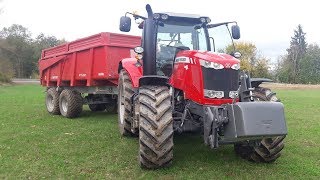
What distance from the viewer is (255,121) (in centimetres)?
522

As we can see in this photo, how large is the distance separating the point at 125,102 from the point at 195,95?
6.92 feet

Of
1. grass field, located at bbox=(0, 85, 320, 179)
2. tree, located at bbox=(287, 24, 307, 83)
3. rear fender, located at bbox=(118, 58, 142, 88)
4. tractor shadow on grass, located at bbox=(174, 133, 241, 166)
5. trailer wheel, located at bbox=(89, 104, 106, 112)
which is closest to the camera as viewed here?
grass field, located at bbox=(0, 85, 320, 179)

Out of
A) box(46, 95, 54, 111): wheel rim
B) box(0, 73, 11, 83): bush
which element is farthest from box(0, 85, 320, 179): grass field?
box(0, 73, 11, 83): bush

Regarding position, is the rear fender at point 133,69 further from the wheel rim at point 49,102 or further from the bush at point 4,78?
the bush at point 4,78

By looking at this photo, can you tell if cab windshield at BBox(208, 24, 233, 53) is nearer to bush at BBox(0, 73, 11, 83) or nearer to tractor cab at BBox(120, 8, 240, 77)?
tractor cab at BBox(120, 8, 240, 77)

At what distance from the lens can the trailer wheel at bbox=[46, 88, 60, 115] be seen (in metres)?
13.0

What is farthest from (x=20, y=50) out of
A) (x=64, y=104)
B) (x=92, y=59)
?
(x=92, y=59)

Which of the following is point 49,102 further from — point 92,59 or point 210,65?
point 210,65

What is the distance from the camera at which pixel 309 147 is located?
7938 mm

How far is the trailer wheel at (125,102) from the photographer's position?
25.6ft

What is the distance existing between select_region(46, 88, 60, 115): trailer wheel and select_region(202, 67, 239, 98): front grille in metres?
8.11

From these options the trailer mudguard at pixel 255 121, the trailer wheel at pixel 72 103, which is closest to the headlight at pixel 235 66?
the trailer mudguard at pixel 255 121

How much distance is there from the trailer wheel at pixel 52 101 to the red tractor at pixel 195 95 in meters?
5.73

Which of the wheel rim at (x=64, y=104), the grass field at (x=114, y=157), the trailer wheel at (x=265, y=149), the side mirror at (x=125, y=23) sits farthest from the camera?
the wheel rim at (x=64, y=104)
